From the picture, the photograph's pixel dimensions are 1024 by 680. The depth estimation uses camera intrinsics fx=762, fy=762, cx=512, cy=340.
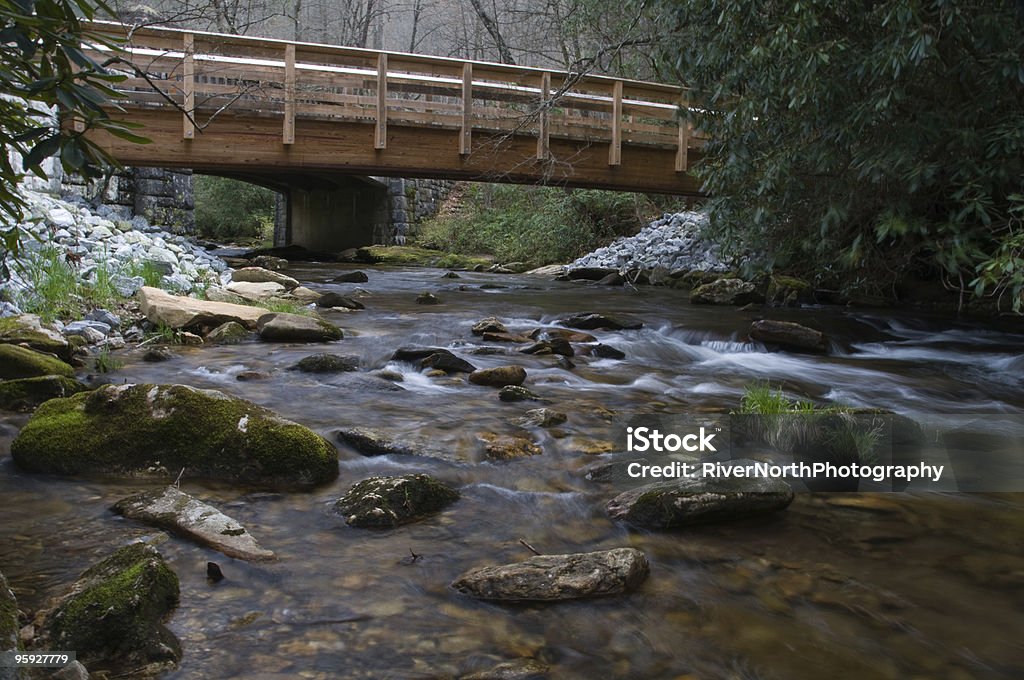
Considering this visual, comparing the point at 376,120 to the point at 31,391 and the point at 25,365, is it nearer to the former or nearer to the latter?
the point at 25,365

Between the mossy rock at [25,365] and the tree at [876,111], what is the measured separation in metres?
5.38

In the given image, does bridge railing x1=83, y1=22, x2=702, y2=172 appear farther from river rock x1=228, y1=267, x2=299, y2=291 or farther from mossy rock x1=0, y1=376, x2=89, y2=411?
mossy rock x1=0, y1=376, x2=89, y2=411

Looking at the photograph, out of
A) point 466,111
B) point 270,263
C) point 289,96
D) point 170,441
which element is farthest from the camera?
point 270,263

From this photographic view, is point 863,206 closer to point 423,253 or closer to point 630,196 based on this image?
point 630,196

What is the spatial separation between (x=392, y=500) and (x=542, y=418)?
155 cm

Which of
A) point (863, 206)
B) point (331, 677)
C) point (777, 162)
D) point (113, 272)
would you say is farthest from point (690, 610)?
point (113, 272)

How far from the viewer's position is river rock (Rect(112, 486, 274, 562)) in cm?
264

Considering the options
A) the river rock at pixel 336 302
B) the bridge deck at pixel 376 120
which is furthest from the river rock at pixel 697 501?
the bridge deck at pixel 376 120

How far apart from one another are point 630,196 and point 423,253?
6.07m

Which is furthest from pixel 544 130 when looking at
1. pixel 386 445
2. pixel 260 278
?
pixel 386 445

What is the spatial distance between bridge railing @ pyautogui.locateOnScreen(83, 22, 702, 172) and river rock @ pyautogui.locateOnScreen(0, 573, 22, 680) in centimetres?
937

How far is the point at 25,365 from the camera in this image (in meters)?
4.48

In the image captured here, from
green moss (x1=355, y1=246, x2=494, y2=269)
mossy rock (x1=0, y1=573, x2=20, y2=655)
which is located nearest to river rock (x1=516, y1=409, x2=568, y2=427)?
mossy rock (x1=0, y1=573, x2=20, y2=655)

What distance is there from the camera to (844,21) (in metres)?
6.09
